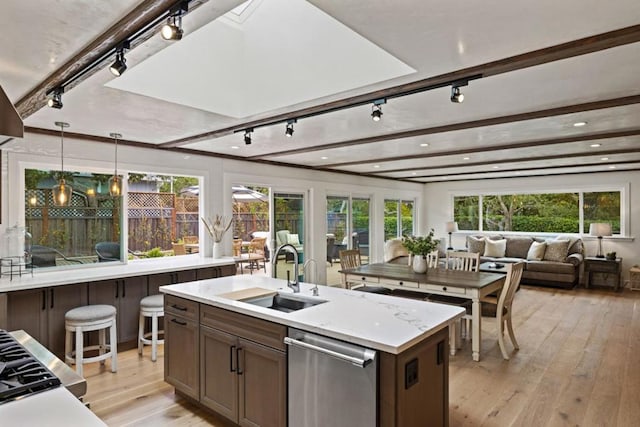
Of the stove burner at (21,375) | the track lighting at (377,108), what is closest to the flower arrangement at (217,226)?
the track lighting at (377,108)

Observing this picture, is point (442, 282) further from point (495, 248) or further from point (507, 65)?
point (495, 248)

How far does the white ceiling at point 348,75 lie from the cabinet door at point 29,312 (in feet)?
5.44

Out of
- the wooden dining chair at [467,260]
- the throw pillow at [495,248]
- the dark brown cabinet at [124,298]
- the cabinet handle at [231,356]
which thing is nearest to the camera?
the cabinet handle at [231,356]

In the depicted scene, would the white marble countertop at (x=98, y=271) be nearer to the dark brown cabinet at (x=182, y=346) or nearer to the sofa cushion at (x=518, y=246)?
the dark brown cabinet at (x=182, y=346)

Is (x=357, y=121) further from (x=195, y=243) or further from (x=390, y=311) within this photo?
(x=195, y=243)

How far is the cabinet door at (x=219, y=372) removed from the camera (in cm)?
248

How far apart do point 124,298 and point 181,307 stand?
174 centimetres

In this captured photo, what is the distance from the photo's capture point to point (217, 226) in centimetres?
546

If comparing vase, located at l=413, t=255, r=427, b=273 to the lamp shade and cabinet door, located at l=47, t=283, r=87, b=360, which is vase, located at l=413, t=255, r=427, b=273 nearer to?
cabinet door, located at l=47, t=283, r=87, b=360

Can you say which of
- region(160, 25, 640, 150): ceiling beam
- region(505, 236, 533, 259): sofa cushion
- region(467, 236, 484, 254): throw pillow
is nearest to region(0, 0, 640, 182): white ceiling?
region(160, 25, 640, 150): ceiling beam

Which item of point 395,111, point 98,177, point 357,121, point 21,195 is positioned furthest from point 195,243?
point 395,111

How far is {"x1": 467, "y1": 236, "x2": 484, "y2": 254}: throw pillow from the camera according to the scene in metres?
9.08

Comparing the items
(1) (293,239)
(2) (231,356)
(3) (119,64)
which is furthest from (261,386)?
(1) (293,239)

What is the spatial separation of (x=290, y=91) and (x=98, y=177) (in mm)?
2876
